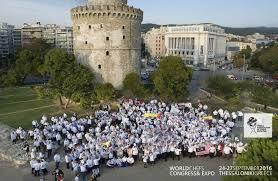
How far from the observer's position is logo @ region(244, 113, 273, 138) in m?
17.2

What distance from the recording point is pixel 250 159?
14906 millimetres

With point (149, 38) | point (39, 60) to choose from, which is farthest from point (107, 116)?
point (149, 38)

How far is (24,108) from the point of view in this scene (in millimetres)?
39531

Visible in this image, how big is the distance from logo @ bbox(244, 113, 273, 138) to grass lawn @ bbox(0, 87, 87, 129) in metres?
20.7

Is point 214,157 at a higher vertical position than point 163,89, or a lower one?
lower

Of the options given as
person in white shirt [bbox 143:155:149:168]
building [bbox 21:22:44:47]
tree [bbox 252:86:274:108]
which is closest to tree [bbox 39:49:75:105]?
person in white shirt [bbox 143:155:149:168]

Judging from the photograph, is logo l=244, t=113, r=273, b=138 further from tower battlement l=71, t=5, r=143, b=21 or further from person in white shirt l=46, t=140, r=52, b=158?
tower battlement l=71, t=5, r=143, b=21

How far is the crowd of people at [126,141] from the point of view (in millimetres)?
22391

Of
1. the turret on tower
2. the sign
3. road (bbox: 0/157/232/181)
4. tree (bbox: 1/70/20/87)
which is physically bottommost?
road (bbox: 0/157/232/181)

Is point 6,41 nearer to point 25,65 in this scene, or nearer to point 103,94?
point 25,65

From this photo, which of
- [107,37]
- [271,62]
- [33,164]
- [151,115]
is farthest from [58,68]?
[271,62]

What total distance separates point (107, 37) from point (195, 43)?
84.5 meters

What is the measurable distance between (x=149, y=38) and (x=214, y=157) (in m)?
132

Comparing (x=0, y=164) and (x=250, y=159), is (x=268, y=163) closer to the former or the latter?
(x=250, y=159)
